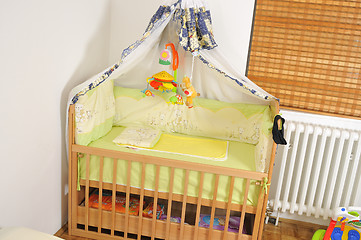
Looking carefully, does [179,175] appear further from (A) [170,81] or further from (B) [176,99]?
(A) [170,81]

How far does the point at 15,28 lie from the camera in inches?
73.5

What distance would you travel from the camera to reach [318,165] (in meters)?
2.77

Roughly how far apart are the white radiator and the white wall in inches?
63.9

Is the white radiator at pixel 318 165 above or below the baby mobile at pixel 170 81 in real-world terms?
below

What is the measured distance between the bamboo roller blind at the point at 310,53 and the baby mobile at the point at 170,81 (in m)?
0.60

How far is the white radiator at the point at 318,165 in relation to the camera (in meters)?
2.73

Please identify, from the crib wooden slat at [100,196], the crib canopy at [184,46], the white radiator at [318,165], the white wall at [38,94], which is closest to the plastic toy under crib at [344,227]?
the white radiator at [318,165]

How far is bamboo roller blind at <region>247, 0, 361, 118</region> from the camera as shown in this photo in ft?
8.88

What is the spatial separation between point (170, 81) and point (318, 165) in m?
1.28

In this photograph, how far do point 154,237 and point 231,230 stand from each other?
536 millimetres

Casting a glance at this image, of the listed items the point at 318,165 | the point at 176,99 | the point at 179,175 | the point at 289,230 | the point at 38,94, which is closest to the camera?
the point at 38,94

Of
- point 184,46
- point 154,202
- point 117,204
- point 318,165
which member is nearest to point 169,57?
point 184,46

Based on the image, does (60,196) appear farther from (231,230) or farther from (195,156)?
(231,230)

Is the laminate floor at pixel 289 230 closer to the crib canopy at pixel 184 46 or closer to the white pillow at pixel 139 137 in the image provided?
the white pillow at pixel 139 137
